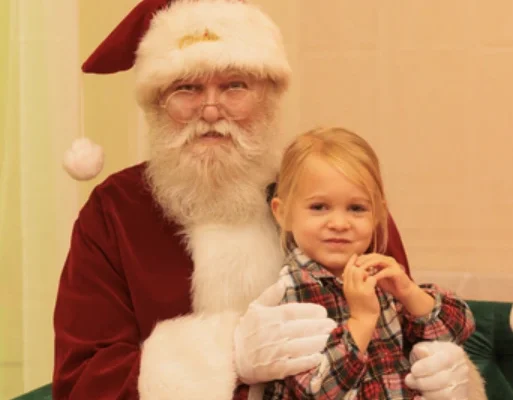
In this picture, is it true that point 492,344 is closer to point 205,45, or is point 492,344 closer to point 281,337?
point 281,337

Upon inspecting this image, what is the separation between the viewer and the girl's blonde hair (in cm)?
127

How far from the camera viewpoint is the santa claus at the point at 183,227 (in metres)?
1.34

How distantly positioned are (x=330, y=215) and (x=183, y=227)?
0.40 m

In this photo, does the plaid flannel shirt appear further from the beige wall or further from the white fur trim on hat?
the beige wall

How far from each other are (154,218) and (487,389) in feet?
3.01

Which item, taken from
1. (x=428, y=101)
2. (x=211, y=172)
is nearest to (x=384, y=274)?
(x=211, y=172)

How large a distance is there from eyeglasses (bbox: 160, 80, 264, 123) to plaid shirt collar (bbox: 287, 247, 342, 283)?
333 millimetres

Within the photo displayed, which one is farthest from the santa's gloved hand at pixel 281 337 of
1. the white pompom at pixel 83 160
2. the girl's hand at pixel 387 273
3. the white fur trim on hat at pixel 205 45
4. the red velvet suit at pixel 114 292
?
the white pompom at pixel 83 160

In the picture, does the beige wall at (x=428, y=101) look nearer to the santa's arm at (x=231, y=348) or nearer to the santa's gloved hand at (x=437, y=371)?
the santa's gloved hand at (x=437, y=371)

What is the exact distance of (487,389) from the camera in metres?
1.73

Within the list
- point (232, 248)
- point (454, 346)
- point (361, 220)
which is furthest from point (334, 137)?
point (454, 346)

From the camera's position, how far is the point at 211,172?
4.84 ft

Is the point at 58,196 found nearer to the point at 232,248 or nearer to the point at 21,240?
the point at 21,240

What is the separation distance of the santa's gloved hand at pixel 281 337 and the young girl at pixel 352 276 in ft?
0.06
